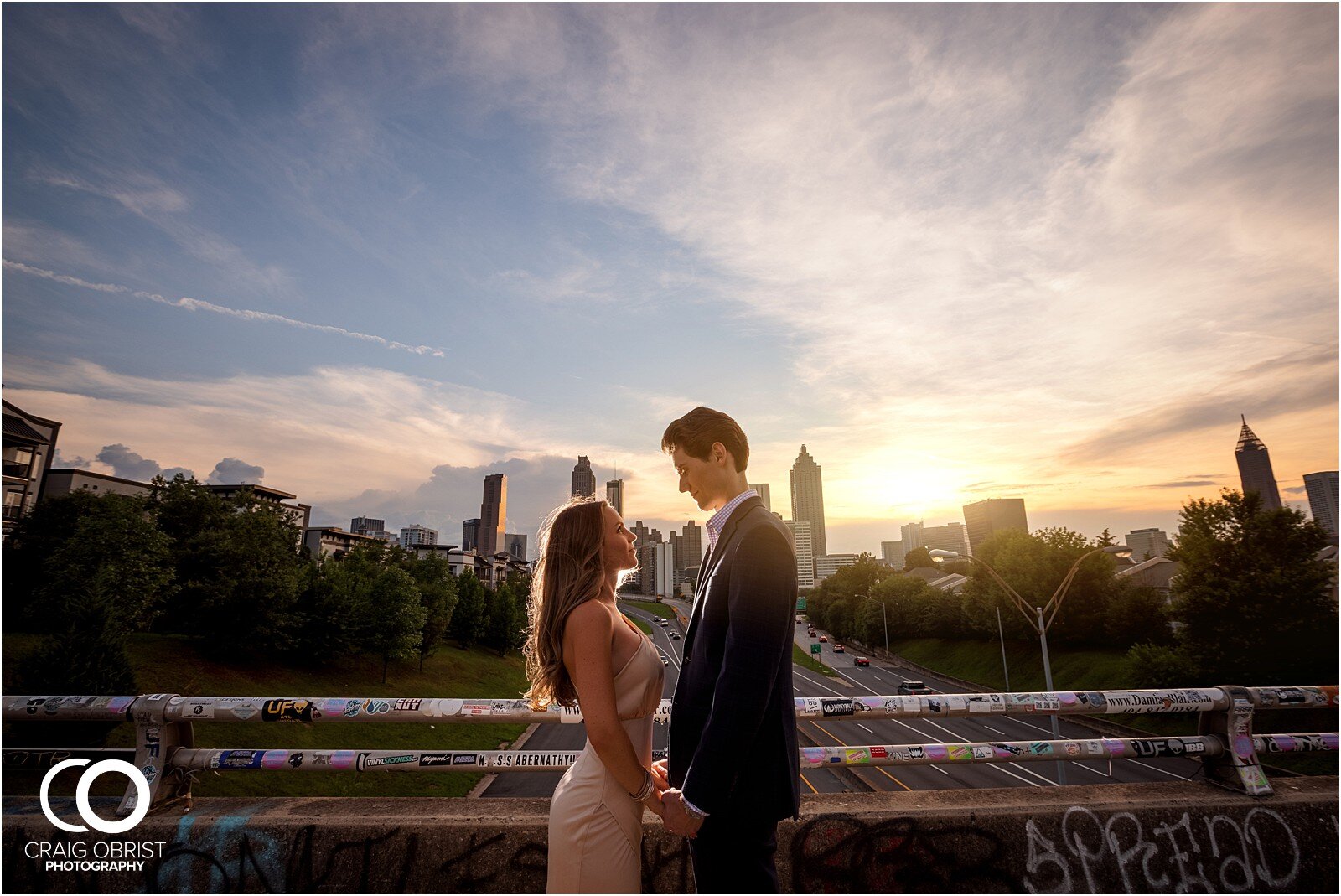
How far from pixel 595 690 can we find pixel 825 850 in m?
1.52

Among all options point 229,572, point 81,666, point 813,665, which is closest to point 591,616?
point 81,666

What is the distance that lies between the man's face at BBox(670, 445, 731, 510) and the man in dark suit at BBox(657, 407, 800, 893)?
0.28 meters

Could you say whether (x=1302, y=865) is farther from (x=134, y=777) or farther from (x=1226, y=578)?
(x=1226, y=578)

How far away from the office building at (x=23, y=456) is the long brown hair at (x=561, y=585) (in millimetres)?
69609

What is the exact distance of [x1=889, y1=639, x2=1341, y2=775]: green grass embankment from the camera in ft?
86.6

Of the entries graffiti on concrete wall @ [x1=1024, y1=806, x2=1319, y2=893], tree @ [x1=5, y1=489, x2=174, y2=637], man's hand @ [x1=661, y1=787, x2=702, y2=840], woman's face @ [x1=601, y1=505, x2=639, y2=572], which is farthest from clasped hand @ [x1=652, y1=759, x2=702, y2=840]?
tree @ [x1=5, y1=489, x2=174, y2=637]

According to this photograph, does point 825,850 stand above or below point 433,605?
above

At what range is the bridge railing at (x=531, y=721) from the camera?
3.18m

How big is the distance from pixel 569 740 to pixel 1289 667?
4010cm

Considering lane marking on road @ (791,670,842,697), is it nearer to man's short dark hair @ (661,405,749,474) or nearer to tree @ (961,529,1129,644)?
tree @ (961,529,1129,644)

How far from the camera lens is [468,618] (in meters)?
64.9

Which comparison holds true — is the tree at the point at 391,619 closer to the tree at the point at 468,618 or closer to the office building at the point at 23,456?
the tree at the point at 468,618

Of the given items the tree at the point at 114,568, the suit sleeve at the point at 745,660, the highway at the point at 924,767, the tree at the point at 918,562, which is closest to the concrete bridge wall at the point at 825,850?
the suit sleeve at the point at 745,660

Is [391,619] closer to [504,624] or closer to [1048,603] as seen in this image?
[504,624]
